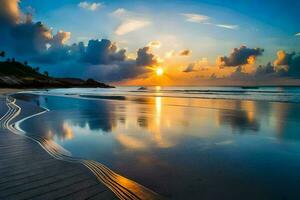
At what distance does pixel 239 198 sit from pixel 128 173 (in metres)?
3.22

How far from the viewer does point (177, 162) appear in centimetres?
814

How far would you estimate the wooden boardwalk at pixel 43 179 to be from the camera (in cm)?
508

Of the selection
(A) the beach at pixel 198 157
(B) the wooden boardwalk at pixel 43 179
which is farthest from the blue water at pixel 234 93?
(B) the wooden boardwalk at pixel 43 179

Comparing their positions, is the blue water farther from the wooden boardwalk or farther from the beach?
the wooden boardwalk

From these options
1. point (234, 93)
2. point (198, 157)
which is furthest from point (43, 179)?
point (234, 93)

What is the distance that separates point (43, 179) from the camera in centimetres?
588

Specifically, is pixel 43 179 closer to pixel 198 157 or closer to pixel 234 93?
pixel 198 157

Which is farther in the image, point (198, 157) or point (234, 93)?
point (234, 93)

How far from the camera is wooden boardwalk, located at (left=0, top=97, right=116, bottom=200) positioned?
16.7ft

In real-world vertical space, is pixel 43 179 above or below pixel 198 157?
above

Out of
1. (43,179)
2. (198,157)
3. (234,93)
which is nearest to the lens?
(43,179)

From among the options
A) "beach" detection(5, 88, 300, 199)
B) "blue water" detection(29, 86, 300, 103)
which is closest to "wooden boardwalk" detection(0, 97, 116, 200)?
"beach" detection(5, 88, 300, 199)

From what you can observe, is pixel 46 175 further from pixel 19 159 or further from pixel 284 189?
pixel 284 189

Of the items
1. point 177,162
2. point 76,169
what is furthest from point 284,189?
point 76,169
